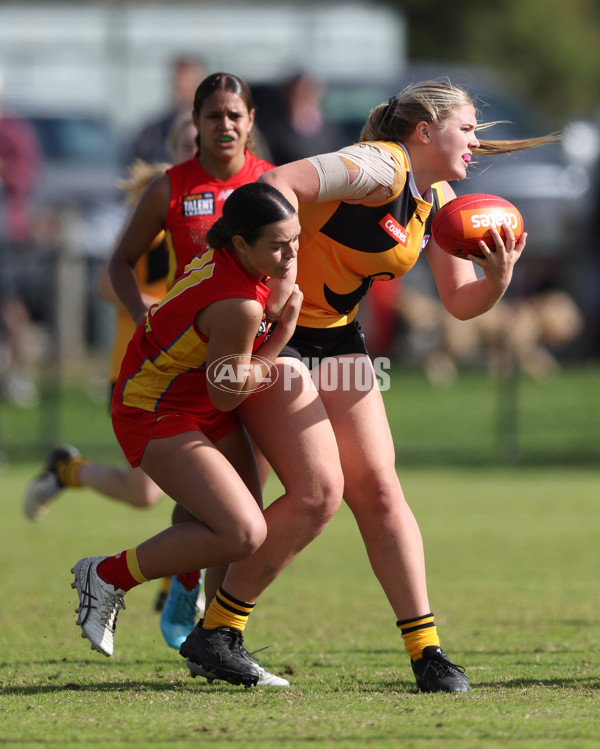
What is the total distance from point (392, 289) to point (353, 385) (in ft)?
38.1

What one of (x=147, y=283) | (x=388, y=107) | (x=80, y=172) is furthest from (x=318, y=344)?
(x=80, y=172)

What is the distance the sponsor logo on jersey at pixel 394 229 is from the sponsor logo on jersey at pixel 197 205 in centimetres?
105

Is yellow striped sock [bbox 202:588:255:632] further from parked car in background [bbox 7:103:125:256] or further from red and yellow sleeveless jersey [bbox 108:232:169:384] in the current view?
parked car in background [bbox 7:103:125:256]

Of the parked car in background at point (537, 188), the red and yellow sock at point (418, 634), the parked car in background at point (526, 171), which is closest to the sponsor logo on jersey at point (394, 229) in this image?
the red and yellow sock at point (418, 634)

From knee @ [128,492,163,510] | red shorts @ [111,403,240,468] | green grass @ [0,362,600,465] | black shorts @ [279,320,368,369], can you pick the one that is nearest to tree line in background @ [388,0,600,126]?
green grass @ [0,362,600,465]

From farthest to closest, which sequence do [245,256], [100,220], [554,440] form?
[100,220] → [554,440] → [245,256]

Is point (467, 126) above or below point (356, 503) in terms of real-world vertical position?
above

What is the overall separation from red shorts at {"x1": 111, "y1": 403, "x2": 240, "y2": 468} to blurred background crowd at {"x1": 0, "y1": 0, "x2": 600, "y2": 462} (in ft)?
5.26

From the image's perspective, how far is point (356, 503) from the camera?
4512 millimetres

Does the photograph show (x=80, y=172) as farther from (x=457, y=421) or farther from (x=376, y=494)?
(x=376, y=494)

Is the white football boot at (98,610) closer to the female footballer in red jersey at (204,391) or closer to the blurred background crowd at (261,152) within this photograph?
the female footballer in red jersey at (204,391)

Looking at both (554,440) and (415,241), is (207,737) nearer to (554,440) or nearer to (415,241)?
(415,241)

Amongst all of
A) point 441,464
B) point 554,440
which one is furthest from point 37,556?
point 554,440

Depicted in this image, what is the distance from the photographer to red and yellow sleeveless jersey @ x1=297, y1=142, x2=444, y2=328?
14.1 ft
